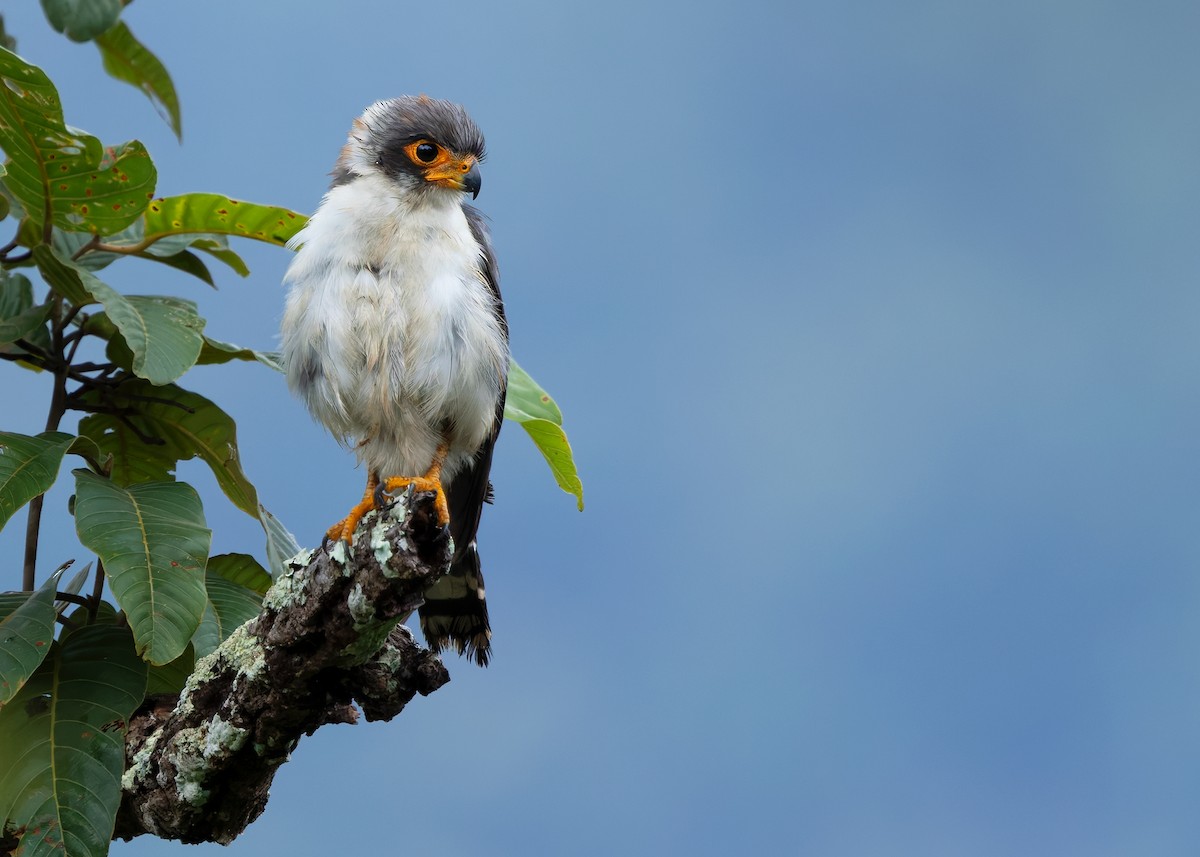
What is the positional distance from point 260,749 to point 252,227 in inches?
67.4

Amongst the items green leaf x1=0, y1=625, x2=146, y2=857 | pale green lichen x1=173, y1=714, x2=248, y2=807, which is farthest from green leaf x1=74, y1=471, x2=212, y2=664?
green leaf x1=0, y1=625, x2=146, y2=857

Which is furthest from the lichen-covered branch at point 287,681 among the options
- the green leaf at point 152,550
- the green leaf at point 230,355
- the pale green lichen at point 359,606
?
the green leaf at point 230,355

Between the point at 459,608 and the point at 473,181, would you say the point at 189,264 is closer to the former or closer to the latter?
the point at 473,181

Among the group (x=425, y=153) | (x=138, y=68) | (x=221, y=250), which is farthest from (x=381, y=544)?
(x=138, y=68)

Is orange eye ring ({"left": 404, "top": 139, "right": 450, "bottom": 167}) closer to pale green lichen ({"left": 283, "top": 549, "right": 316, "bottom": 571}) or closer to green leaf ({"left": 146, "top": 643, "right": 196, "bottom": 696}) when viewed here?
pale green lichen ({"left": 283, "top": 549, "right": 316, "bottom": 571})

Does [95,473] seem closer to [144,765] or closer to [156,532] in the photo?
[156,532]

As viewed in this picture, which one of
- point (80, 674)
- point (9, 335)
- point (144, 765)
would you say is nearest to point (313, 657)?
point (144, 765)

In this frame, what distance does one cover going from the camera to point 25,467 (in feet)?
10.9

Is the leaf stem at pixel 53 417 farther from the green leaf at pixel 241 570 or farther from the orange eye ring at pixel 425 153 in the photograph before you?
the orange eye ring at pixel 425 153

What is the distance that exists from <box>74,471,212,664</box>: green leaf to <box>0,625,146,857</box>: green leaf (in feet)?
1.13

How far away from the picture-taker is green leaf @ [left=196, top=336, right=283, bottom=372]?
3.95 meters

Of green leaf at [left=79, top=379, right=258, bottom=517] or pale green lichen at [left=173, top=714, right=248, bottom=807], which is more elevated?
green leaf at [left=79, top=379, right=258, bottom=517]

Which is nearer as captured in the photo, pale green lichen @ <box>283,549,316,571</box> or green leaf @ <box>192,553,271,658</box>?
pale green lichen @ <box>283,549,316,571</box>

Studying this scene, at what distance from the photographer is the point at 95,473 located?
3.66 m
